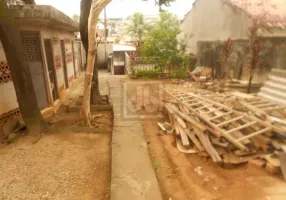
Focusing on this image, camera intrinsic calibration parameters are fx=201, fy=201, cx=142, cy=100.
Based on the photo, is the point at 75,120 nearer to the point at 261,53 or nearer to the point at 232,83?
the point at 232,83

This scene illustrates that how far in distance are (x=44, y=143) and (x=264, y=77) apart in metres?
9.05

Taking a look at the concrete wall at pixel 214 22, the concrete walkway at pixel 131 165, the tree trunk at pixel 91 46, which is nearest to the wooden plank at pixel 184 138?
the concrete walkway at pixel 131 165

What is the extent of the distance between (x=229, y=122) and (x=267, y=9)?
8.38 m

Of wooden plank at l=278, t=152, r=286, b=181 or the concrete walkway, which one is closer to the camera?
the concrete walkway

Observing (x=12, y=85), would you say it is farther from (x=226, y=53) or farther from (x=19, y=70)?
(x=226, y=53)

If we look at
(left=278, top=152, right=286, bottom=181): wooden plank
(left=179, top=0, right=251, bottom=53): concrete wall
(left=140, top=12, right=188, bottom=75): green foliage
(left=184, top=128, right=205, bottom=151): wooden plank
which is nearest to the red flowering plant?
(left=179, top=0, right=251, bottom=53): concrete wall

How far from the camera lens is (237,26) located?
9945 mm

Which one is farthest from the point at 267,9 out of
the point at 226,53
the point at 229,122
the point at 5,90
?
the point at 5,90

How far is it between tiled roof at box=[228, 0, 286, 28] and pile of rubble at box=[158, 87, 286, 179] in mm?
5082

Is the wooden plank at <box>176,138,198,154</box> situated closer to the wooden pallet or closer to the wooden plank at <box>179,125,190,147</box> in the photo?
the wooden plank at <box>179,125,190,147</box>

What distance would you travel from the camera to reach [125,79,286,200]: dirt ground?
A: 3205mm

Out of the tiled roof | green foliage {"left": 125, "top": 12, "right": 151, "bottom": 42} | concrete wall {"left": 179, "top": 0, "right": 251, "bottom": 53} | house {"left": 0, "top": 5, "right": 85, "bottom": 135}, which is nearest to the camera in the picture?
house {"left": 0, "top": 5, "right": 85, "bottom": 135}

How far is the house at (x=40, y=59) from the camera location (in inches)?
191

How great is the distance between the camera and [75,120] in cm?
587
